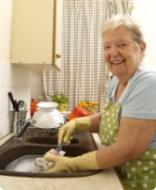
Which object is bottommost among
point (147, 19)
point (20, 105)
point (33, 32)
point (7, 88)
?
point (20, 105)

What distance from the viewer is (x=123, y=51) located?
767 mm

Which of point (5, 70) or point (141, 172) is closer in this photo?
point (141, 172)

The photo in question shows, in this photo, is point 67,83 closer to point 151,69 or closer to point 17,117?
point 17,117

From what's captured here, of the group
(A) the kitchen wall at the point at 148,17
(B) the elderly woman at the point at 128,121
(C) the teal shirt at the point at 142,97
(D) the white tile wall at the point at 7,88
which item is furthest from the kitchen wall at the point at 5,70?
(A) the kitchen wall at the point at 148,17

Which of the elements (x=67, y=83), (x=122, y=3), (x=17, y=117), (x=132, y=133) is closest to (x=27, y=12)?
(x=17, y=117)

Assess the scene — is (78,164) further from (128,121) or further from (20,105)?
(20,105)

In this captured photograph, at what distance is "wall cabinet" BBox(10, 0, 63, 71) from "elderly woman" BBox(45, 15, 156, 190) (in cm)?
42

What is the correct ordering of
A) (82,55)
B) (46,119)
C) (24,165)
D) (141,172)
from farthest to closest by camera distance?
(82,55), (46,119), (24,165), (141,172)

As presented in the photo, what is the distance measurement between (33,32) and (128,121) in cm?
77

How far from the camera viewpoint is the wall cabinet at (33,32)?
1.11m

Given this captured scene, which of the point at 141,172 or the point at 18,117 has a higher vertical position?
the point at 18,117

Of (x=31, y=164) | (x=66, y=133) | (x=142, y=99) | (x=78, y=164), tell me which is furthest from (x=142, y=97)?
(x=31, y=164)

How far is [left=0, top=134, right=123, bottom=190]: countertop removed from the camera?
568mm

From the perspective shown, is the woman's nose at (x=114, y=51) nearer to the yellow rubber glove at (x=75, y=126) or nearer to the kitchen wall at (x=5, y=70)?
the yellow rubber glove at (x=75, y=126)
